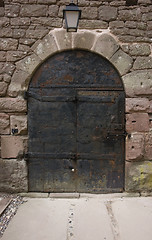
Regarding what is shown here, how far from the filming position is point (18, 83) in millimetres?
2830

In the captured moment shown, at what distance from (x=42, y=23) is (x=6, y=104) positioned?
1.31 m

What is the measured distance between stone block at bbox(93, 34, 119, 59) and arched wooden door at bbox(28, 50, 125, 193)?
0.10 metres

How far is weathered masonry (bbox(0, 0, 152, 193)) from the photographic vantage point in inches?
109

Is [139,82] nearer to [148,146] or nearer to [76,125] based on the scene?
[148,146]

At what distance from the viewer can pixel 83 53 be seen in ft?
9.37

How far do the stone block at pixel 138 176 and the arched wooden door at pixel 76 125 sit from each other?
0.40 feet

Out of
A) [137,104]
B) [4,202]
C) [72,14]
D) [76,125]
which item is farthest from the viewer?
[76,125]

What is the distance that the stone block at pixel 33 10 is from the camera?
2.77 meters

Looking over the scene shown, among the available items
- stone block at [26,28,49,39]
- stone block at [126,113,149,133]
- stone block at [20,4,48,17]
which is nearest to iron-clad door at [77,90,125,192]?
stone block at [126,113,149,133]

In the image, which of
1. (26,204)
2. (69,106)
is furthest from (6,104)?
(26,204)

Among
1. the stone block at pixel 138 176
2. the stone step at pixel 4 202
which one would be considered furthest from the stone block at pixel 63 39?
the stone step at pixel 4 202

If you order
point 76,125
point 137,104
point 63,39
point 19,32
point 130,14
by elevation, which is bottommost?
point 76,125

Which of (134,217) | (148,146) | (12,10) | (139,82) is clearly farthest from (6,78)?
(134,217)

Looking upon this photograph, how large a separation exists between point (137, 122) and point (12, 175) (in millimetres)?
2081
